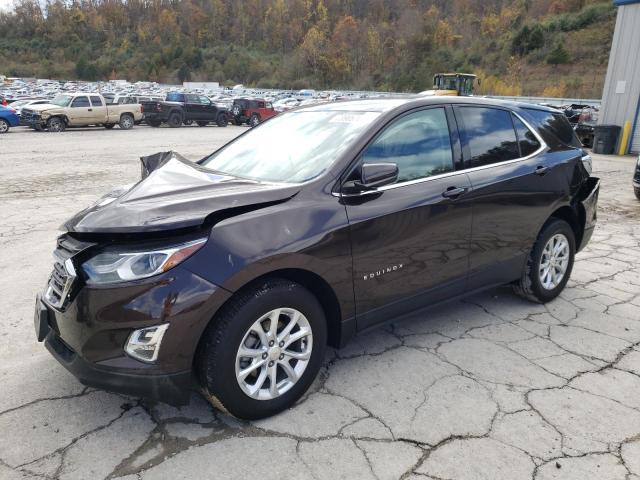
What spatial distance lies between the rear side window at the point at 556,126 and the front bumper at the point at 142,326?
3257 millimetres

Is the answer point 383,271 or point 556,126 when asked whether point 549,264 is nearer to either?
point 556,126

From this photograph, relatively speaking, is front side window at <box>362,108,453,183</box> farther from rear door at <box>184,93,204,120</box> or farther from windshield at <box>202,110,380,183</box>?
rear door at <box>184,93,204,120</box>

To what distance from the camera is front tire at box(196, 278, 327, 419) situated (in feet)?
8.04

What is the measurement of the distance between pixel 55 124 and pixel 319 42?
102482 mm

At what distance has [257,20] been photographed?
13825cm

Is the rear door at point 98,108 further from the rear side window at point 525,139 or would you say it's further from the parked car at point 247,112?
the rear side window at point 525,139

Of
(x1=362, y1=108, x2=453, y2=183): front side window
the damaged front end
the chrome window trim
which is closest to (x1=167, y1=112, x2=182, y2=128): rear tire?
the chrome window trim

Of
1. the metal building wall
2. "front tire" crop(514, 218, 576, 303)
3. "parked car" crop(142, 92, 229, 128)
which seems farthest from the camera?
"parked car" crop(142, 92, 229, 128)

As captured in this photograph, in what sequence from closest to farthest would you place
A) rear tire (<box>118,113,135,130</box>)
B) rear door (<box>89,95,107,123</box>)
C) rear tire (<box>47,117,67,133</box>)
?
rear tire (<box>47,117,67,133</box>), rear door (<box>89,95,107,123</box>), rear tire (<box>118,113,135,130</box>)

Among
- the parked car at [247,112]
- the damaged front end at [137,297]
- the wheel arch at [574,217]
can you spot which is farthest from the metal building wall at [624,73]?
the parked car at [247,112]

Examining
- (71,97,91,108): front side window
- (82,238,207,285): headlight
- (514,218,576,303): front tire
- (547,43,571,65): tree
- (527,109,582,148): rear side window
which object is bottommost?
(514,218,576,303): front tire

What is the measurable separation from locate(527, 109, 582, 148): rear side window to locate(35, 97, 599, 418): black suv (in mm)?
226

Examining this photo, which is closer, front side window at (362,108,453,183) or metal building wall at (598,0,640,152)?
front side window at (362,108,453,183)

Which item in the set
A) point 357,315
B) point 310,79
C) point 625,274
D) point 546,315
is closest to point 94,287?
point 357,315
